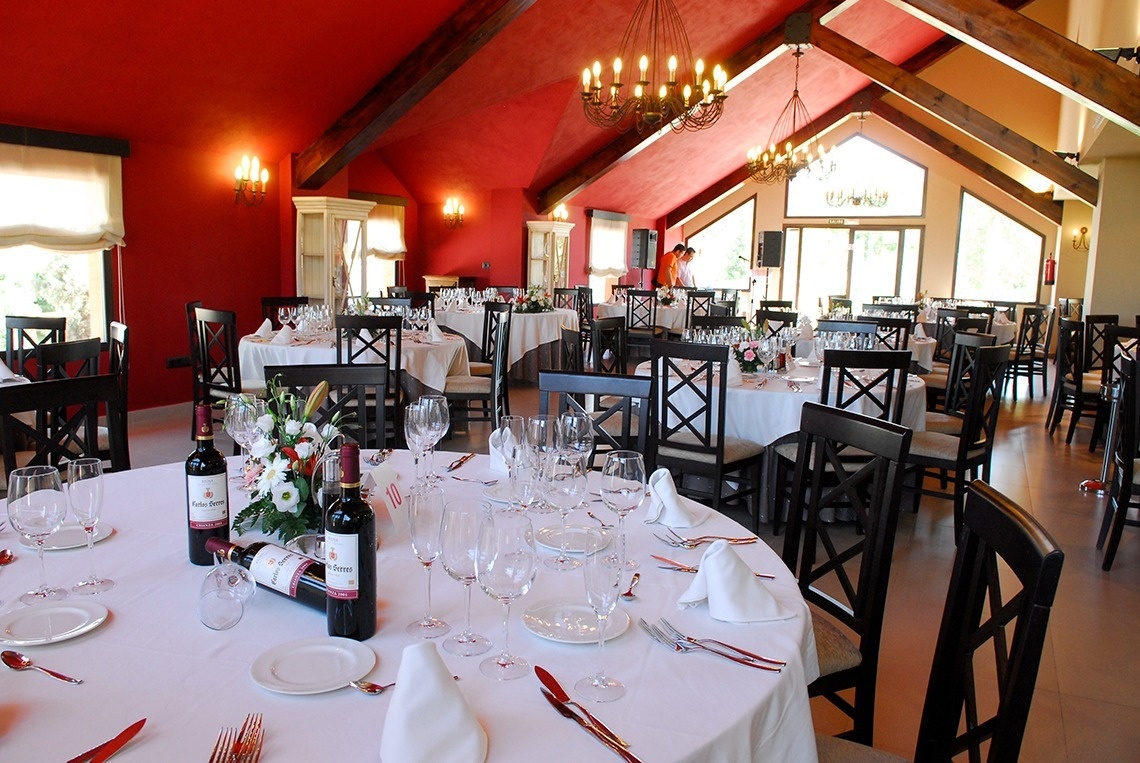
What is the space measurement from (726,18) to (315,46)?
513cm

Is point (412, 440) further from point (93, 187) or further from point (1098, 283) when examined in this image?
point (1098, 283)

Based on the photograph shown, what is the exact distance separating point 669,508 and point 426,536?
0.83 m

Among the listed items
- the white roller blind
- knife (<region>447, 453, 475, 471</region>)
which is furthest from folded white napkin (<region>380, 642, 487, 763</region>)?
the white roller blind

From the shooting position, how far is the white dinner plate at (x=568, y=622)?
136 centimetres

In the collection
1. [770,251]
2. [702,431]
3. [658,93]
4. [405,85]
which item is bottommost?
[702,431]

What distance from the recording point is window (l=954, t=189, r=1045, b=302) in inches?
577

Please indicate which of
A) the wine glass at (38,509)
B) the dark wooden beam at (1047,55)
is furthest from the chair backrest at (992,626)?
the dark wooden beam at (1047,55)

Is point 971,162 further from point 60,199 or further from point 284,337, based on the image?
point 60,199

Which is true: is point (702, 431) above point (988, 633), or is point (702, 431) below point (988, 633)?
below

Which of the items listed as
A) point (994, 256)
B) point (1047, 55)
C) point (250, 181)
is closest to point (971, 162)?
point (994, 256)

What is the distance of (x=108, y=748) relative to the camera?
3.34ft

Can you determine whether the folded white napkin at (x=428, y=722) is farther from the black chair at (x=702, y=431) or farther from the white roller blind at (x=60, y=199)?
the white roller blind at (x=60, y=199)

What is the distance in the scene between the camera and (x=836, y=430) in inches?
86.7

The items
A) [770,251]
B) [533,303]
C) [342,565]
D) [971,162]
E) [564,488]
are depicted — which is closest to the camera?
[342,565]
